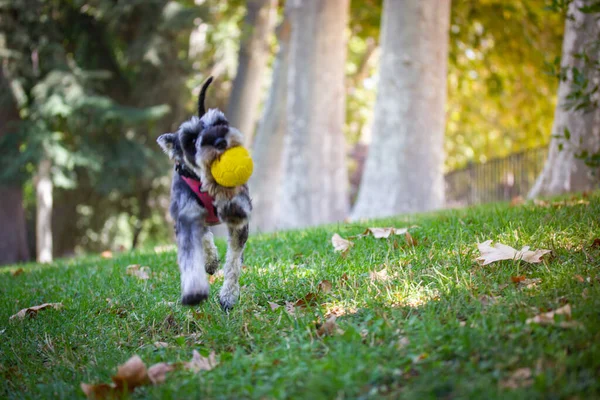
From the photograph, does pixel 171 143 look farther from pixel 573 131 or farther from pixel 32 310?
pixel 573 131

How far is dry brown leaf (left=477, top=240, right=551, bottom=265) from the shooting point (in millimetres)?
4107

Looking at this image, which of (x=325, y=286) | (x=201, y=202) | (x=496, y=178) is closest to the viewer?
(x=201, y=202)

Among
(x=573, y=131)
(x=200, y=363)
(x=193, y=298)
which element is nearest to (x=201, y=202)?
(x=193, y=298)

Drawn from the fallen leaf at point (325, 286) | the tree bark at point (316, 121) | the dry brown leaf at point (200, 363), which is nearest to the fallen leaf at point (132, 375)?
the dry brown leaf at point (200, 363)

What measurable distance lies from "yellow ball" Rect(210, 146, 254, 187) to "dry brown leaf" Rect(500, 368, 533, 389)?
1.91 m

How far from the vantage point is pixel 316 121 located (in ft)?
40.4

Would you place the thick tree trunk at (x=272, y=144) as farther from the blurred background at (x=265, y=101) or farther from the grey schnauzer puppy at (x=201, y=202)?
the grey schnauzer puppy at (x=201, y=202)

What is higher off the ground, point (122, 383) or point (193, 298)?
point (193, 298)

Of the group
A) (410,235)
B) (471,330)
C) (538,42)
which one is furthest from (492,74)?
(471,330)

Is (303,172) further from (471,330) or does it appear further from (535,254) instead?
(471,330)

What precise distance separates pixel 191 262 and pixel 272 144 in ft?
39.4

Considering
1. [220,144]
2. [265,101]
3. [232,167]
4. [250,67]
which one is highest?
[250,67]

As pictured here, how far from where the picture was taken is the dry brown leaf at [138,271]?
5837 mm

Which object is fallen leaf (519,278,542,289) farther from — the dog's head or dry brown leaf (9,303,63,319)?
dry brown leaf (9,303,63,319)
